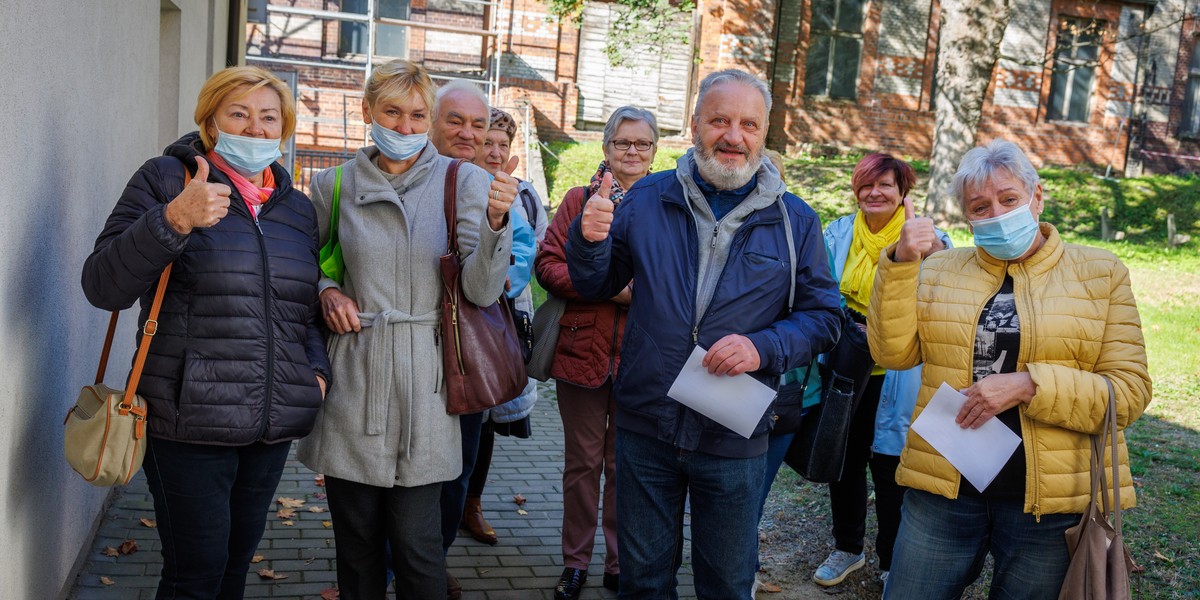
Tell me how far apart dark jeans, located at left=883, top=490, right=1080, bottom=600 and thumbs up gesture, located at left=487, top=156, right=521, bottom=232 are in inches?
68.4

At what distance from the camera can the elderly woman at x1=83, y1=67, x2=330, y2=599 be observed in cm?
317

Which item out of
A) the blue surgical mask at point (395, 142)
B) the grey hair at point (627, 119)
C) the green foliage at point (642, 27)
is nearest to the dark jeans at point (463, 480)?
the blue surgical mask at point (395, 142)

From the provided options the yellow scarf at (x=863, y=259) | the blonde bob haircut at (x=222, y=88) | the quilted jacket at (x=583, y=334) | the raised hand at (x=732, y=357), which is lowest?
the quilted jacket at (x=583, y=334)

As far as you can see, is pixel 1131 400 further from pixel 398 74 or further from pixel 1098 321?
pixel 398 74

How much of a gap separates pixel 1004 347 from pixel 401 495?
2.14 meters

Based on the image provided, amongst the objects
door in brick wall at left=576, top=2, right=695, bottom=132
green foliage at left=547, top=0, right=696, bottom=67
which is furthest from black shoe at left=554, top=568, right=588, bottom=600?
door in brick wall at left=576, top=2, right=695, bottom=132

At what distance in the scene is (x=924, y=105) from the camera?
2478cm

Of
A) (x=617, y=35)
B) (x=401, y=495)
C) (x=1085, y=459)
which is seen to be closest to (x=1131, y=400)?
(x=1085, y=459)

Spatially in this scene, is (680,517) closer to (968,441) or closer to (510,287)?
(968,441)

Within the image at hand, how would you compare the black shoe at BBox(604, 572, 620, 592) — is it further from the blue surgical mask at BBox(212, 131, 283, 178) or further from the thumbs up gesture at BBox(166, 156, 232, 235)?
the thumbs up gesture at BBox(166, 156, 232, 235)

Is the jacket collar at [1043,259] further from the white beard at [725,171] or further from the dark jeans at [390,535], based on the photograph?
the dark jeans at [390,535]

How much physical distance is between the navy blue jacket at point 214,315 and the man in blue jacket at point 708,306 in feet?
3.32

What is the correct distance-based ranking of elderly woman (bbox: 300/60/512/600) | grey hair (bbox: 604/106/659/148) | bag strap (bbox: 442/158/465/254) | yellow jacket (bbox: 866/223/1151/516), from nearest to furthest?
yellow jacket (bbox: 866/223/1151/516), elderly woman (bbox: 300/60/512/600), bag strap (bbox: 442/158/465/254), grey hair (bbox: 604/106/659/148)

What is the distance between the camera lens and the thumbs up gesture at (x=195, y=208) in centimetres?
299
